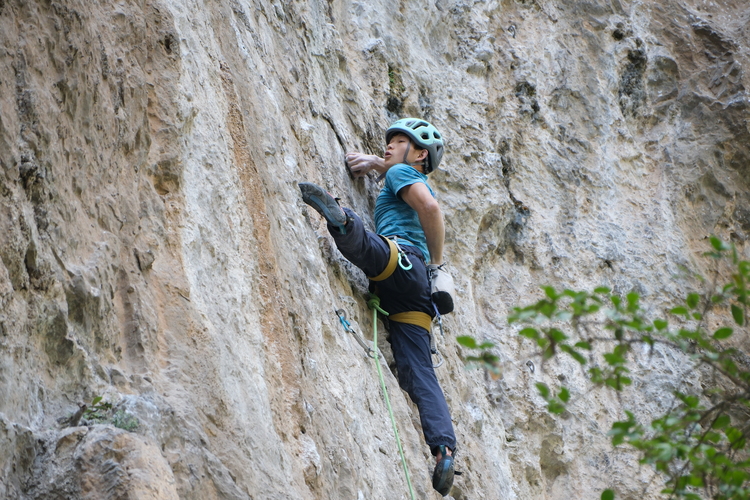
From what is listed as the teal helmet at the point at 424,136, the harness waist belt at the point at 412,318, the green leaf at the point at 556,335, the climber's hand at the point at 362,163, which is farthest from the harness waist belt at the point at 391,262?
the green leaf at the point at 556,335

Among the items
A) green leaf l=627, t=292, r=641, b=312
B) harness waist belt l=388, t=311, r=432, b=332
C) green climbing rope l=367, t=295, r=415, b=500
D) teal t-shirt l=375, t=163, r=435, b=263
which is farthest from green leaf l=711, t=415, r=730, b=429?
teal t-shirt l=375, t=163, r=435, b=263

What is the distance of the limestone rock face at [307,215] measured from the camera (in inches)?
109

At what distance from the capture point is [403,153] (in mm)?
5781

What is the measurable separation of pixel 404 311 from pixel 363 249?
0.65m

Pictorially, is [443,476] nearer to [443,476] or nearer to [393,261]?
[443,476]

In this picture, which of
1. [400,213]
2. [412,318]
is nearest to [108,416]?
[412,318]

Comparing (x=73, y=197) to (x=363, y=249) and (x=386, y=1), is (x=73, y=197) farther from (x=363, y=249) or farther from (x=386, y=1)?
(x=386, y=1)

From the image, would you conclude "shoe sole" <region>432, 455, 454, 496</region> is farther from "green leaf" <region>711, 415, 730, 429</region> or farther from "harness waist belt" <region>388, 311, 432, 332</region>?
"green leaf" <region>711, 415, 730, 429</region>

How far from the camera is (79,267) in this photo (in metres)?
2.93

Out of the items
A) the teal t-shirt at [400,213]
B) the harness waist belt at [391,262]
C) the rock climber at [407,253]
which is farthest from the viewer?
the teal t-shirt at [400,213]

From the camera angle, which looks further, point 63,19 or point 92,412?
point 63,19

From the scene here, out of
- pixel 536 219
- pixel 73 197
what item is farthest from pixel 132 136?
pixel 536 219

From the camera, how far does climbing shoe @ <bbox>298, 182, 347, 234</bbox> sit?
467cm

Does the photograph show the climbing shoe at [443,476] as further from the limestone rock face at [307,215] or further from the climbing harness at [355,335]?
the climbing harness at [355,335]
